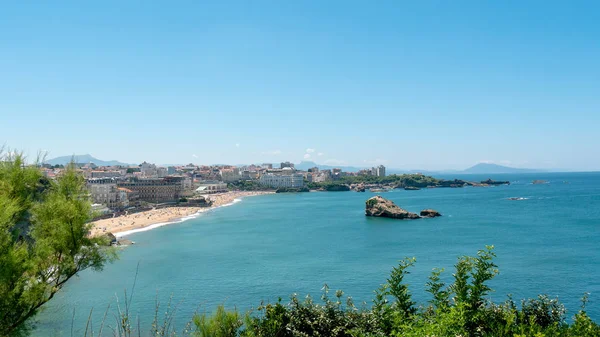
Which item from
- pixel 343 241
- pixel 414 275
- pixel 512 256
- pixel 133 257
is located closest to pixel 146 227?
pixel 133 257

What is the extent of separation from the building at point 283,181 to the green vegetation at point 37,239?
99790 mm

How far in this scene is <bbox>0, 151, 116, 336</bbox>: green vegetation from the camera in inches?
201

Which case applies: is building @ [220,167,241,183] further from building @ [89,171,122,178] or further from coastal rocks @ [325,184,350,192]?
building @ [89,171,122,178]

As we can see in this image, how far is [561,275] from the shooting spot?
19828mm

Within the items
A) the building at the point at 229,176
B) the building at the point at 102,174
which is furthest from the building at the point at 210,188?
the building at the point at 102,174

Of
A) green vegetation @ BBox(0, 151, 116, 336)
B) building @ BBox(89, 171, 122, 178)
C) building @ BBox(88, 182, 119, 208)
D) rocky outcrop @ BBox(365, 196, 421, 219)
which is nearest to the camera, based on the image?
green vegetation @ BBox(0, 151, 116, 336)

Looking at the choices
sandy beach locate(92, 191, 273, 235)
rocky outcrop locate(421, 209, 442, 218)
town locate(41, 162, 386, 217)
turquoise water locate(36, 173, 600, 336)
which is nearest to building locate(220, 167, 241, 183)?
town locate(41, 162, 386, 217)

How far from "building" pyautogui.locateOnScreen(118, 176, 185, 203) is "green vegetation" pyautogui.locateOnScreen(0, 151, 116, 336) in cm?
6313

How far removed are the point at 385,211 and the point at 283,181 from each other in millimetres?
63401

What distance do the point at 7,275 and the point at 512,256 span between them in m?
25.2

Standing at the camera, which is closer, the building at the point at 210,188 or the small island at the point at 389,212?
the small island at the point at 389,212

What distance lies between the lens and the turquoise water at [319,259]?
17.3m

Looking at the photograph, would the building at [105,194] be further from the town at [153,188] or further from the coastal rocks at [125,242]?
the coastal rocks at [125,242]

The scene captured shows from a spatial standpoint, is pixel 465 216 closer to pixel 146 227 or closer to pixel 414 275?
pixel 414 275
